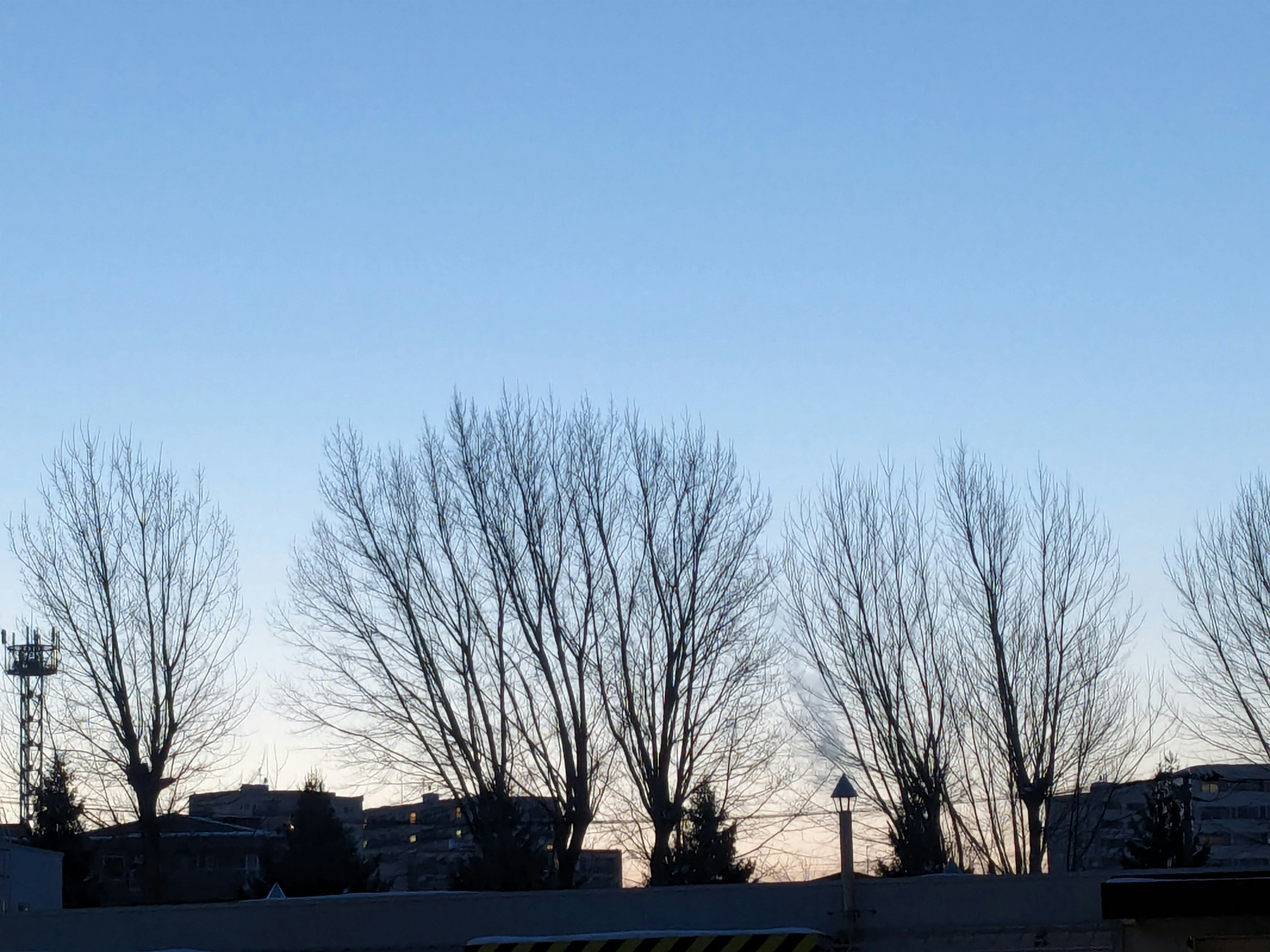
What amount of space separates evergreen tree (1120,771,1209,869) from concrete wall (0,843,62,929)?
Result: 19802 mm

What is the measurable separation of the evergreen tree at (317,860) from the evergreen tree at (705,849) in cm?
1072

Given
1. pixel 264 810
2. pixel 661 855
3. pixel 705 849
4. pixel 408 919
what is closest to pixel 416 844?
pixel 264 810

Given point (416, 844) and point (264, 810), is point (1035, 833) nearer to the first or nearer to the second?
point (416, 844)

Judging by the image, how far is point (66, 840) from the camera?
125 ft

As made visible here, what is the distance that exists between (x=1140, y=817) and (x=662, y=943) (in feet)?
133

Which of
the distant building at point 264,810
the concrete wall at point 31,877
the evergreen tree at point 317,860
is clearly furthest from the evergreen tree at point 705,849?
the distant building at point 264,810

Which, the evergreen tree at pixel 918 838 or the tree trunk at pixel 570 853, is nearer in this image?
the tree trunk at pixel 570 853

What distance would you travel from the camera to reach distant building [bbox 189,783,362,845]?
2852 inches

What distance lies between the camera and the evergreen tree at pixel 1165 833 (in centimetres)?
2923

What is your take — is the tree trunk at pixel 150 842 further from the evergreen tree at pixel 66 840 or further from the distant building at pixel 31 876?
the evergreen tree at pixel 66 840

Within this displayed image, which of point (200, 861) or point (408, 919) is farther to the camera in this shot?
point (200, 861)

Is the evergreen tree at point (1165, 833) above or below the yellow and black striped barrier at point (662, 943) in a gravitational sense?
below

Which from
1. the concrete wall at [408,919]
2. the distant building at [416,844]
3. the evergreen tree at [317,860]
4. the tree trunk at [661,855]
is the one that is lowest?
the distant building at [416,844]

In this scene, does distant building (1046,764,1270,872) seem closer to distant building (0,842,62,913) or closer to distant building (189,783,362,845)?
distant building (0,842,62,913)
